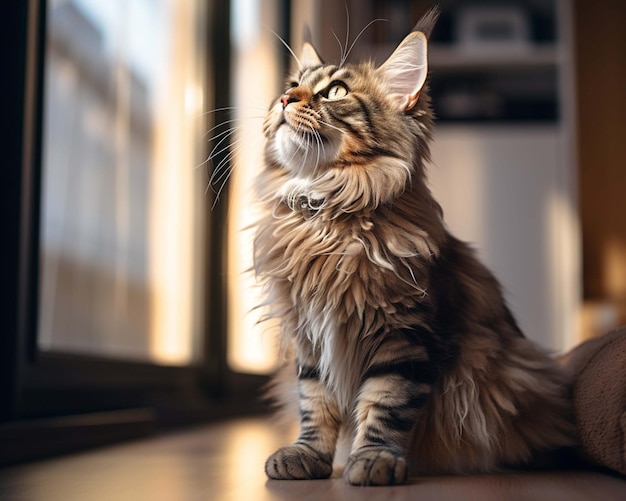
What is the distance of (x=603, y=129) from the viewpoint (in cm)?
415

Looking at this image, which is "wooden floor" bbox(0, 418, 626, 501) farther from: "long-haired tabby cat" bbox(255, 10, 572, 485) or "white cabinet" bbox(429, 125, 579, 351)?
"white cabinet" bbox(429, 125, 579, 351)

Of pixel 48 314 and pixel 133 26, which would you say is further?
pixel 133 26

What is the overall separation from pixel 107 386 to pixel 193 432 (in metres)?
0.30

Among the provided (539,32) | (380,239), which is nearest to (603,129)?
(539,32)

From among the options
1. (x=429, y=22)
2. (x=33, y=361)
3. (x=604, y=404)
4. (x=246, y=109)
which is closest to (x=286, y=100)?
(x=429, y=22)

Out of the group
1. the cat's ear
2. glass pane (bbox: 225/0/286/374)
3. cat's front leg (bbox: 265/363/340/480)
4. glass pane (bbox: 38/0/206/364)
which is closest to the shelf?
glass pane (bbox: 225/0/286/374)

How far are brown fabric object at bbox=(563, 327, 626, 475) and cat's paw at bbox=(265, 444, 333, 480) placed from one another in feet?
1.34

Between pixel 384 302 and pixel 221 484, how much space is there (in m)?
0.37

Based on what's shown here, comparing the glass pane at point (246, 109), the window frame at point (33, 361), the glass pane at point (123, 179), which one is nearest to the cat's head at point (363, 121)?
the window frame at point (33, 361)

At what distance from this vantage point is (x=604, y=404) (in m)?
1.21

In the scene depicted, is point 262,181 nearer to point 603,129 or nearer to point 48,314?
point 48,314

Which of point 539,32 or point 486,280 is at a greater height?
point 539,32

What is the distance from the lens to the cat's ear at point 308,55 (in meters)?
1.45

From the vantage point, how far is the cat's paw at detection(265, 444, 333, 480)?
118 centimetres
